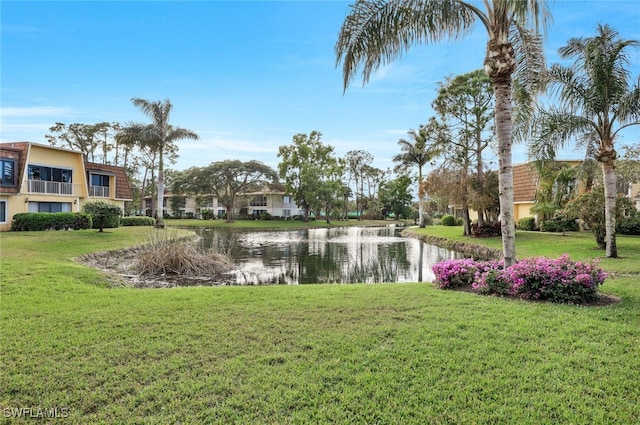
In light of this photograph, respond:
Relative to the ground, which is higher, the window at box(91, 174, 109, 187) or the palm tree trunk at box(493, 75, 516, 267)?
the window at box(91, 174, 109, 187)

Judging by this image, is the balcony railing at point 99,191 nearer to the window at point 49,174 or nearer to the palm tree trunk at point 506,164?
the window at point 49,174

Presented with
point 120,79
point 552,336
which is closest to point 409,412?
point 552,336

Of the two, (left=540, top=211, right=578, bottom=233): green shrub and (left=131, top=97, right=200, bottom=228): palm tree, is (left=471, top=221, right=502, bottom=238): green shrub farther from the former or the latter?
(left=131, top=97, right=200, bottom=228): palm tree

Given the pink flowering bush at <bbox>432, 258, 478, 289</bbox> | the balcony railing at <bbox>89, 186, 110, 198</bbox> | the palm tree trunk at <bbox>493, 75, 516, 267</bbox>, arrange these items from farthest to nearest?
the balcony railing at <bbox>89, 186, 110, 198</bbox> → the pink flowering bush at <bbox>432, 258, 478, 289</bbox> → the palm tree trunk at <bbox>493, 75, 516, 267</bbox>

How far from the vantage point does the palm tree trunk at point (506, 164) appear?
7480mm

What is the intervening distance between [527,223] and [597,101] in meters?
16.7

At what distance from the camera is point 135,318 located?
544cm

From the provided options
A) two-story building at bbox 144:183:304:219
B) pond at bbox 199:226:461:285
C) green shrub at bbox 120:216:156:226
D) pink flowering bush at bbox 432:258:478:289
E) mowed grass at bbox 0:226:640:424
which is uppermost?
two-story building at bbox 144:183:304:219

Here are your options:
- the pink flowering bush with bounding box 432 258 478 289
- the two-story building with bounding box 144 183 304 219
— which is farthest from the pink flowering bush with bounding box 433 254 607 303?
the two-story building with bounding box 144 183 304 219

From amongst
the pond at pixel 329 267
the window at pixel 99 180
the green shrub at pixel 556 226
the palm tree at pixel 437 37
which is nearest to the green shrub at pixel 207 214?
the window at pixel 99 180

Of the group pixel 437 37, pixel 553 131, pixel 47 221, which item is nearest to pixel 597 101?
pixel 553 131

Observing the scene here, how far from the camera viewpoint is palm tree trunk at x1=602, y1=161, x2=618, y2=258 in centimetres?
1211

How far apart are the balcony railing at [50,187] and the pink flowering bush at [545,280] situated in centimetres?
2706

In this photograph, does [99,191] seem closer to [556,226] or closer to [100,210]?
[100,210]
